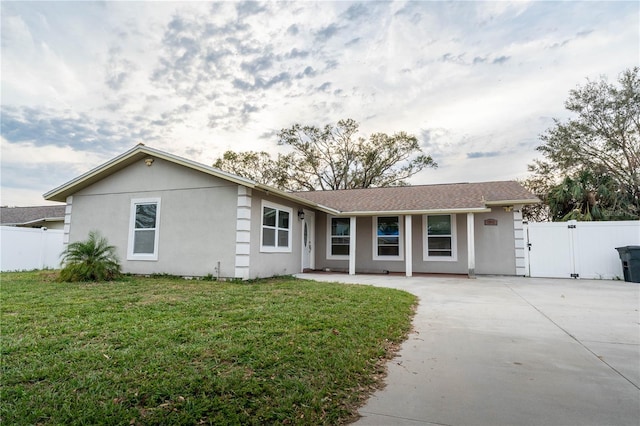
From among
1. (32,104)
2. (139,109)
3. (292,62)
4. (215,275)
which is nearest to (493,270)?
(215,275)

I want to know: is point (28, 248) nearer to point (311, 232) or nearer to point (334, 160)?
point (311, 232)

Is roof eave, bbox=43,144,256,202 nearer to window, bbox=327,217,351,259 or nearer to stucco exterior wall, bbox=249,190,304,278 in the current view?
stucco exterior wall, bbox=249,190,304,278

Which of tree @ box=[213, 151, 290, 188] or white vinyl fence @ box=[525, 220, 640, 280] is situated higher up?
tree @ box=[213, 151, 290, 188]

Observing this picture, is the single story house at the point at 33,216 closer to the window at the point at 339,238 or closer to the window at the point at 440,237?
the window at the point at 339,238

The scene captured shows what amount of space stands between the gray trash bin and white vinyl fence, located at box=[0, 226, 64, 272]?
63.8ft

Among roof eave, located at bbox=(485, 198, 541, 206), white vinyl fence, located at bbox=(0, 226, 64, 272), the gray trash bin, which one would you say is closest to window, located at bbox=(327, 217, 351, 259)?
roof eave, located at bbox=(485, 198, 541, 206)

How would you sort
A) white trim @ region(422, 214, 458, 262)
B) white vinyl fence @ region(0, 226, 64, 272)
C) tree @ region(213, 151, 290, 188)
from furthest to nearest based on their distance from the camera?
tree @ region(213, 151, 290, 188), white trim @ region(422, 214, 458, 262), white vinyl fence @ region(0, 226, 64, 272)

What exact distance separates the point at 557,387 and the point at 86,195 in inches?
515

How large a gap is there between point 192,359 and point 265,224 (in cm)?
729

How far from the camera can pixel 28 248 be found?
12.6 m

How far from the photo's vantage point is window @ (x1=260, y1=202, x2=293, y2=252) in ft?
34.1

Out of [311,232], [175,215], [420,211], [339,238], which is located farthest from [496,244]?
[175,215]

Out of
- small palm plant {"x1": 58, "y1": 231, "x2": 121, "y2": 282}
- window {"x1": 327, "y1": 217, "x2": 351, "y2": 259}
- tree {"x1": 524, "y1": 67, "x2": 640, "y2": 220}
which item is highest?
tree {"x1": 524, "y1": 67, "x2": 640, "y2": 220}

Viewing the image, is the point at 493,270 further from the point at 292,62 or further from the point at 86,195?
the point at 86,195
